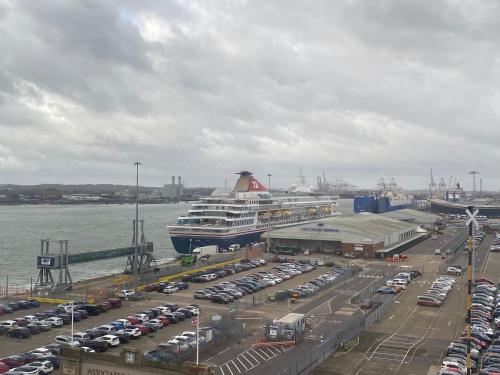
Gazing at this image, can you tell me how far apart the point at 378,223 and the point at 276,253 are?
19.1 meters

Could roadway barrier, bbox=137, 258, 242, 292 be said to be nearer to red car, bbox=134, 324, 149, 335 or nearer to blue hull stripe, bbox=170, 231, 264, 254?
red car, bbox=134, 324, 149, 335

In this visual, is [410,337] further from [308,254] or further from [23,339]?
[308,254]

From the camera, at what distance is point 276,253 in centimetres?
5394

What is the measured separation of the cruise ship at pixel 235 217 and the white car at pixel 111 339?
3888 cm

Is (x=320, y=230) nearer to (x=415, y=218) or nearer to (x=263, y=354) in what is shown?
(x=263, y=354)

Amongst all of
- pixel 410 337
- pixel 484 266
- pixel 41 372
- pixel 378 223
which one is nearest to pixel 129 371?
pixel 41 372

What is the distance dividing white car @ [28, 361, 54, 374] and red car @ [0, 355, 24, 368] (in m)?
0.93

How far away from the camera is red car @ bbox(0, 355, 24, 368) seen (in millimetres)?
19328

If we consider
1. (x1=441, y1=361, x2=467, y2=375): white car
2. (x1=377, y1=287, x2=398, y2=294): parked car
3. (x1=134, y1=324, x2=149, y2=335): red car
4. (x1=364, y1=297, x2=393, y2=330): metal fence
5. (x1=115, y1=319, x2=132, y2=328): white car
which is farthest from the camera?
(x1=377, y1=287, x2=398, y2=294): parked car

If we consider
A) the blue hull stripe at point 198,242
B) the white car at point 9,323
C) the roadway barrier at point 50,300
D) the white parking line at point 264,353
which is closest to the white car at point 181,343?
the white parking line at point 264,353

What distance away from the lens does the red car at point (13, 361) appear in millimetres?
19328

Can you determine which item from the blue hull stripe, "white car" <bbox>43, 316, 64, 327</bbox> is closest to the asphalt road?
"white car" <bbox>43, 316, 64, 327</bbox>

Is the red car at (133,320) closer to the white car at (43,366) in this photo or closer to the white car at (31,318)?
the white car at (31,318)

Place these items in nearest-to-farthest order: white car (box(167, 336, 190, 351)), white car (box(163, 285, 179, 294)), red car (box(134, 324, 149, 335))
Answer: white car (box(167, 336, 190, 351)) → red car (box(134, 324, 149, 335)) → white car (box(163, 285, 179, 294))
